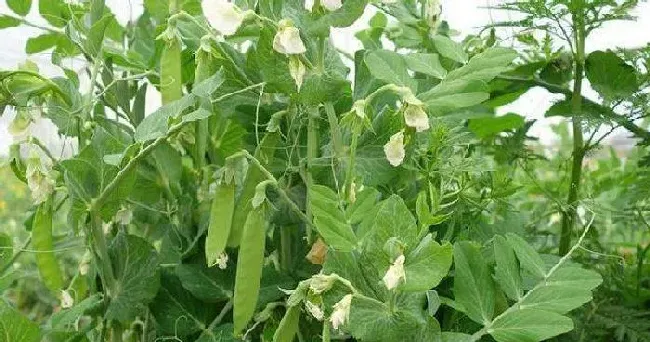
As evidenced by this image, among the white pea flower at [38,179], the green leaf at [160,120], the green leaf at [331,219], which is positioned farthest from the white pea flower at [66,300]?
the green leaf at [331,219]

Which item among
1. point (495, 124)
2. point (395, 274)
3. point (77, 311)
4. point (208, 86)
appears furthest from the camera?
point (495, 124)

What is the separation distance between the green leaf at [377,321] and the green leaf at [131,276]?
10.6 inches

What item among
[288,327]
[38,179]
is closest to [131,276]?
[38,179]

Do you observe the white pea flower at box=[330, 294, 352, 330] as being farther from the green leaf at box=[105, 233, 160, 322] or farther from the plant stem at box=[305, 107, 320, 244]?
the green leaf at box=[105, 233, 160, 322]

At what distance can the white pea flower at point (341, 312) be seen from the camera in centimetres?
59

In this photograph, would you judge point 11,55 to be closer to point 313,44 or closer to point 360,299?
point 313,44

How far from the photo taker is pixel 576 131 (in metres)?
0.94

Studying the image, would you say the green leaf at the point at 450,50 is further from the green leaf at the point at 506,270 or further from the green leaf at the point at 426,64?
the green leaf at the point at 506,270

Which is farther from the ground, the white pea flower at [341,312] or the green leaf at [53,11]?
the green leaf at [53,11]

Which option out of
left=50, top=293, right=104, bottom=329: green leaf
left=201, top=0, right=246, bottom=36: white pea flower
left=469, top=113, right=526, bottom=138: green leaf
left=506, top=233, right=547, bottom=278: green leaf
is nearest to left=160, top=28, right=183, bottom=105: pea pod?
left=201, top=0, right=246, bottom=36: white pea flower

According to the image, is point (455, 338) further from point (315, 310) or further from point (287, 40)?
point (287, 40)

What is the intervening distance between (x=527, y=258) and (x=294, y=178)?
245 millimetres

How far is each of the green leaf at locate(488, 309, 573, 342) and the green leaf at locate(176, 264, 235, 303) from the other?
0.27 metres

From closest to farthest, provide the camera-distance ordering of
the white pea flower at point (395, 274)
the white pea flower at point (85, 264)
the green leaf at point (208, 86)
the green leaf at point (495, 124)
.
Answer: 1. the white pea flower at point (395, 274)
2. the green leaf at point (208, 86)
3. the white pea flower at point (85, 264)
4. the green leaf at point (495, 124)
